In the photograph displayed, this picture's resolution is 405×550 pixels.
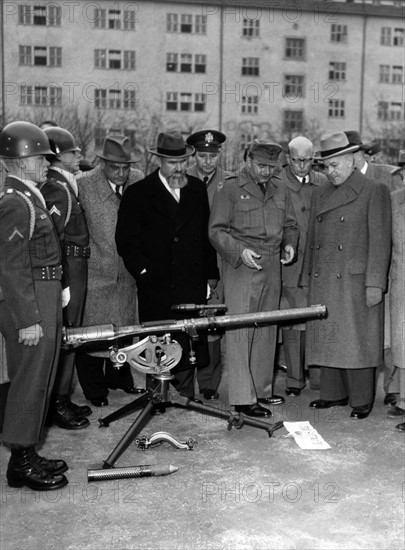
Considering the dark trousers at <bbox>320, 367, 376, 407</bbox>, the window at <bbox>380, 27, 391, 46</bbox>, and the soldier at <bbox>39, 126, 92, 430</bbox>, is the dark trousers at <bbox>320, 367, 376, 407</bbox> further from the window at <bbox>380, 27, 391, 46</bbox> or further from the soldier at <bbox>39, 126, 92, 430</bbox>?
the window at <bbox>380, 27, 391, 46</bbox>

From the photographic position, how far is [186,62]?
33750 millimetres

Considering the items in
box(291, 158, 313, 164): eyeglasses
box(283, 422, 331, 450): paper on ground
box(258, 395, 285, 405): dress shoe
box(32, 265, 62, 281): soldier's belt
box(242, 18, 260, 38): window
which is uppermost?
box(242, 18, 260, 38): window

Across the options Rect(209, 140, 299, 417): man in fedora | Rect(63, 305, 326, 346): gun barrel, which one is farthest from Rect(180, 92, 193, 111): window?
Rect(63, 305, 326, 346): gun barrel

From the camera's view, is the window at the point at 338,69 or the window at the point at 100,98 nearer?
the window at the point at 100,98

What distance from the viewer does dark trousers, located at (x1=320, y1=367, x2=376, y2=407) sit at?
584 cm

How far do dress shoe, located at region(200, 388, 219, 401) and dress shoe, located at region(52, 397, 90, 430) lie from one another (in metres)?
1.19

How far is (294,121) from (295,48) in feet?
14.7

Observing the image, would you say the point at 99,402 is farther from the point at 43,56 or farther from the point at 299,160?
the point at 43,56

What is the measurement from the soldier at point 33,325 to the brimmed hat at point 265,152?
70.8 inches

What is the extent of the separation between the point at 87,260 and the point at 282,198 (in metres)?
1.59

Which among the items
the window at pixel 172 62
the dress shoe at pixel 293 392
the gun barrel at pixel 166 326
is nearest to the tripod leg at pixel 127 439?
the gun barrel at pixel 166 326

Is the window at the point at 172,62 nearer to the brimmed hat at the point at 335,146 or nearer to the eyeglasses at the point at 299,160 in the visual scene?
the eyeglasses at the point at 299,160

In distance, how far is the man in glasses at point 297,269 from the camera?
6.37 meters

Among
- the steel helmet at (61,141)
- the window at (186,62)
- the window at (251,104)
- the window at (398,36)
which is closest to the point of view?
the steel helmet at (61,141)
